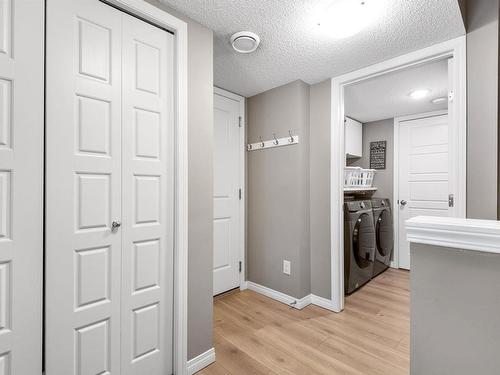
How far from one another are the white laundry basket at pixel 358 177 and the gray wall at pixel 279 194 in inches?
34.3

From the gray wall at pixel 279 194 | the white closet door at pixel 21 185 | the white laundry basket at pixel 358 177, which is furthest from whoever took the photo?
the white laundry basket at pixel 358 177

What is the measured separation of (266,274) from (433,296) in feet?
6.86

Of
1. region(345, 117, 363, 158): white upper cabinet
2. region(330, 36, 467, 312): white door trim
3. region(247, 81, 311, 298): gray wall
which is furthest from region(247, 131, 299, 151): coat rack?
region(345, 117, 363, 158): white upper cabinet

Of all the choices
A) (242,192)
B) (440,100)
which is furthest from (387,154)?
(242,192)

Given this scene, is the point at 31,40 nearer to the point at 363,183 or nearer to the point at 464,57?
the point at 464,57

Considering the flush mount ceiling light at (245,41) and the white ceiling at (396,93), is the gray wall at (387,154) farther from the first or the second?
the flush mount ceiling light at (245,41)

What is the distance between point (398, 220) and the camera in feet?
12.2

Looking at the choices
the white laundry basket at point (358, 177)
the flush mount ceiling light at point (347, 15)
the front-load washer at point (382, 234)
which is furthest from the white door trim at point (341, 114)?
the front-load washer at point (382, 234)

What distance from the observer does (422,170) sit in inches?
139

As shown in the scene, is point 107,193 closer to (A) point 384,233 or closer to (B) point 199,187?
(B) point 199,187

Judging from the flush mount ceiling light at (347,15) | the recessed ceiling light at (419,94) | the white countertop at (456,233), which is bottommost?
the white countertop at (456,233)

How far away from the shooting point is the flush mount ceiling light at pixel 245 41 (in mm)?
1745

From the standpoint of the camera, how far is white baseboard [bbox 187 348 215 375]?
1595mm

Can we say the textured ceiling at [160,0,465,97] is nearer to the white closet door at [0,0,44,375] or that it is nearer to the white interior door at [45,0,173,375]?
the white interior door at [45,0,173,375]
